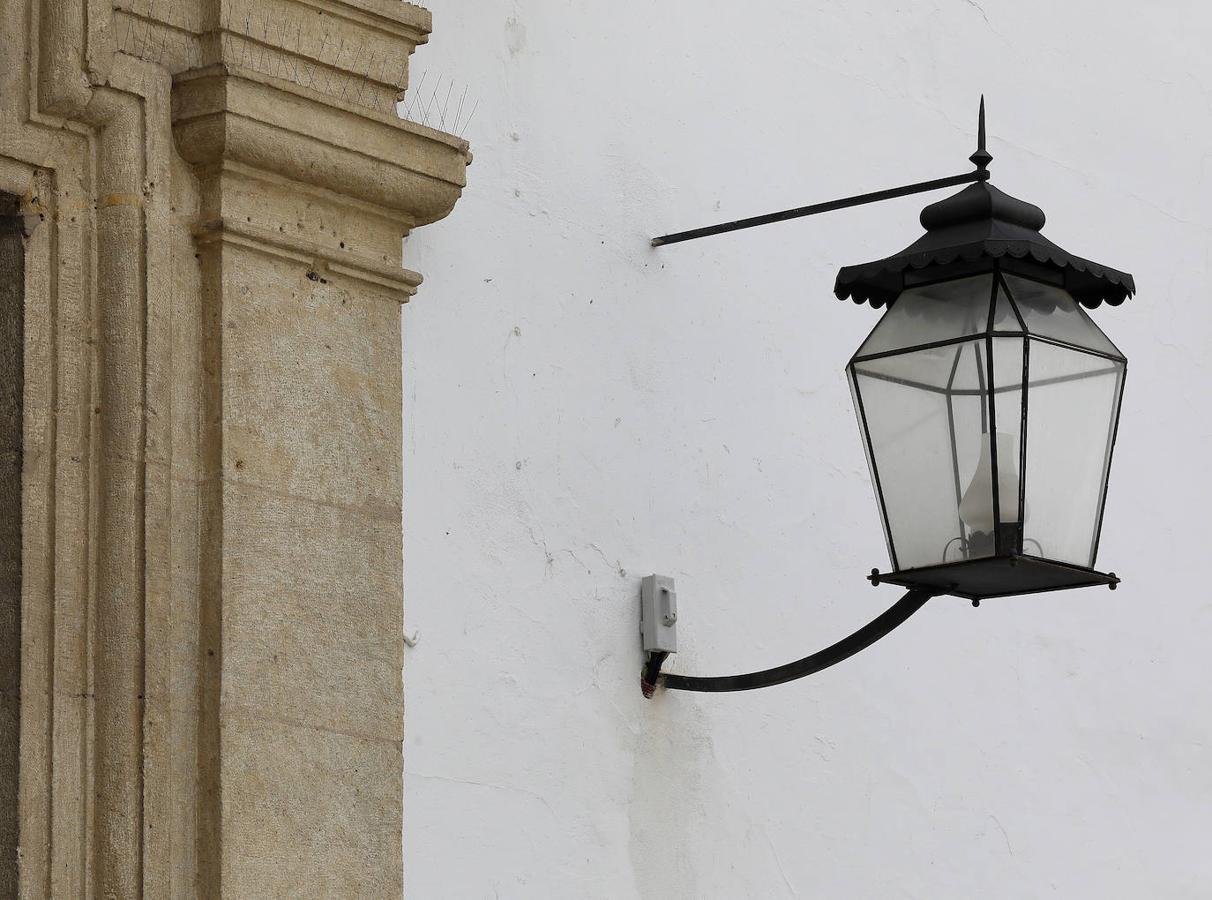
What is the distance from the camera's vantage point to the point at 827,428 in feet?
13.6

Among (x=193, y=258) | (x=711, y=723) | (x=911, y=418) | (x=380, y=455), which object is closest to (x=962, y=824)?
(x=711, y=723)

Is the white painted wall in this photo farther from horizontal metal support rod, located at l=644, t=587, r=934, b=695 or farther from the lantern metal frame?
the lantern metal frame

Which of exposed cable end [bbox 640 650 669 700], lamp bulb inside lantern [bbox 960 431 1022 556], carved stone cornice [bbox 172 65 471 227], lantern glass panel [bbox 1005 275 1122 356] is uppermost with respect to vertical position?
carved stone cornice [bbox 172 65 471 227]

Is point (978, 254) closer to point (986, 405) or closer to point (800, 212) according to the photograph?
point (986, 405)

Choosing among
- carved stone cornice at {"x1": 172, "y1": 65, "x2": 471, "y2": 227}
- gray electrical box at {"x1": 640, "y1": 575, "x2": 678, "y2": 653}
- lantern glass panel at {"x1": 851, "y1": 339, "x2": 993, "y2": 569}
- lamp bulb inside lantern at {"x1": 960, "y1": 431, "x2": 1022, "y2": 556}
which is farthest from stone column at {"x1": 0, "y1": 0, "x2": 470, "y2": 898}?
lamp bulb inside lantern at {"x1": 960, "y1": 431, "x2": 1022, "y2": 556}

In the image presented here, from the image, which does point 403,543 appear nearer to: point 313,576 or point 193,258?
point 313,576

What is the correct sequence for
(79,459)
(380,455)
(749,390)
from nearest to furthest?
→ (79,459) < (380,455) < (749,390)

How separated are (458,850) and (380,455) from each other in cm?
61

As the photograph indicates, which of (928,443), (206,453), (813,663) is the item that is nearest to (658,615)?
(813,663)

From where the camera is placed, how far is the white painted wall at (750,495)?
3424mm

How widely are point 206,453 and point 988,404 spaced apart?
1.10 metres

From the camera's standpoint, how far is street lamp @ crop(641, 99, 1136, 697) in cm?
309

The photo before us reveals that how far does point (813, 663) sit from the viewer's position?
3.42 metres

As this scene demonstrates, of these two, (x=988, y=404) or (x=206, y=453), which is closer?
(x=206, y=453)
